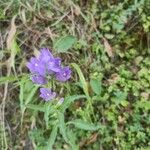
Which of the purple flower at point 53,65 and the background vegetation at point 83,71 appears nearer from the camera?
the purple flower at point 53,65

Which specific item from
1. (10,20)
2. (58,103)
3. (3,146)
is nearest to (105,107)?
(58,103)

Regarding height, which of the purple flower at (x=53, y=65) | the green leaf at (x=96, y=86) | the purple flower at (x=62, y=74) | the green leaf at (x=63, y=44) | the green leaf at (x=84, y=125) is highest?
the green leaf at (x=63, y=44)

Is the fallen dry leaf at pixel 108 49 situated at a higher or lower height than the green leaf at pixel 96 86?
higher

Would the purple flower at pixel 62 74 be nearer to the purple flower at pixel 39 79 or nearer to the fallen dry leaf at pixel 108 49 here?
the purple flower at pixel 39 79

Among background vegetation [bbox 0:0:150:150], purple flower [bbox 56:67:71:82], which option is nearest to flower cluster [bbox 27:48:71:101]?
purple flower [bbox 56:67:71:82]

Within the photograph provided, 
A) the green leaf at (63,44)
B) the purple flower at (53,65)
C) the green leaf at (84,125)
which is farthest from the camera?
the green leaf at (63,44)

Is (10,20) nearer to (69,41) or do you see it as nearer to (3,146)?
(69,41)

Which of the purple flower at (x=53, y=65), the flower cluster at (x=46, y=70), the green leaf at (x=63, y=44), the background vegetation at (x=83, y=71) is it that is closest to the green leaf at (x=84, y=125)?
the background vegetation at (x=83, y=71)

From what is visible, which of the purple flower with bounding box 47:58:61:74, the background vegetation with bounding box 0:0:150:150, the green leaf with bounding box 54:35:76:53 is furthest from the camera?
the green leaf with bounding box 54:35:76:53

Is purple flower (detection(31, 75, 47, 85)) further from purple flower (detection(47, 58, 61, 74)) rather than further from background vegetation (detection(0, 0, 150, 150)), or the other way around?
background vegetation (detection(0, 0, 150, 150))

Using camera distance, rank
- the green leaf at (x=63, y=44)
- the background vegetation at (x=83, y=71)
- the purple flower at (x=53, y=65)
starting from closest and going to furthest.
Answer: the purple flower at (x=53, y=65), the background vegetation at (x=83, y=71), the green leaf at (x=63, y=44)
